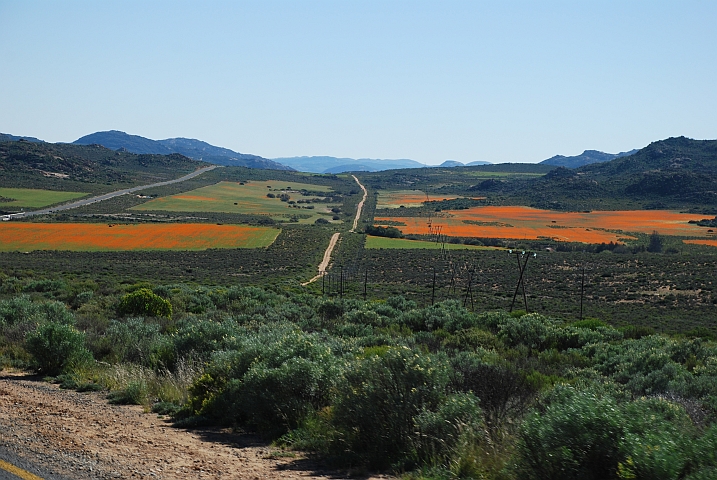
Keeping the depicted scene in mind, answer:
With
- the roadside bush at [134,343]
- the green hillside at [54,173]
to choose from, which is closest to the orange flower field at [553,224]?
the roadside bush at [134,343]

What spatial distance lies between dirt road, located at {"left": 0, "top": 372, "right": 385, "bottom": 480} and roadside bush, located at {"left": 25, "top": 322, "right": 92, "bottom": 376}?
7.27 ft

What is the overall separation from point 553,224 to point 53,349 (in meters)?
97.4

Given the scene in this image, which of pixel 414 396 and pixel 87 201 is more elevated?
pixel 414 396

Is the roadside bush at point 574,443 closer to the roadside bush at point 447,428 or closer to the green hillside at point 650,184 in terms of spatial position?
the roadside bush at point 447,428

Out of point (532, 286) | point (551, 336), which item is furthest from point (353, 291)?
point (551, 336)

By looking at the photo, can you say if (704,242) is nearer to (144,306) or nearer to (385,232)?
(385,232)

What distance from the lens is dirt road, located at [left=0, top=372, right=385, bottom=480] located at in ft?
20.1

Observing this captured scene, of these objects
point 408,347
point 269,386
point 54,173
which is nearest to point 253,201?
point 54,173

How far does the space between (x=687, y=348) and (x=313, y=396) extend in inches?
419

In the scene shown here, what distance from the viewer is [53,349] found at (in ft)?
35.9

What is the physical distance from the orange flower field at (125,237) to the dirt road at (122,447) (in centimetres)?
6166

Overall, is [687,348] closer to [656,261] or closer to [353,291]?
[353,291]

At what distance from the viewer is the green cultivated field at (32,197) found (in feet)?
335

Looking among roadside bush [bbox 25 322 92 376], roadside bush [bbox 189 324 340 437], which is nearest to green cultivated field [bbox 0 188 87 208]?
roadside bush [bbox 25 322 92 376]
